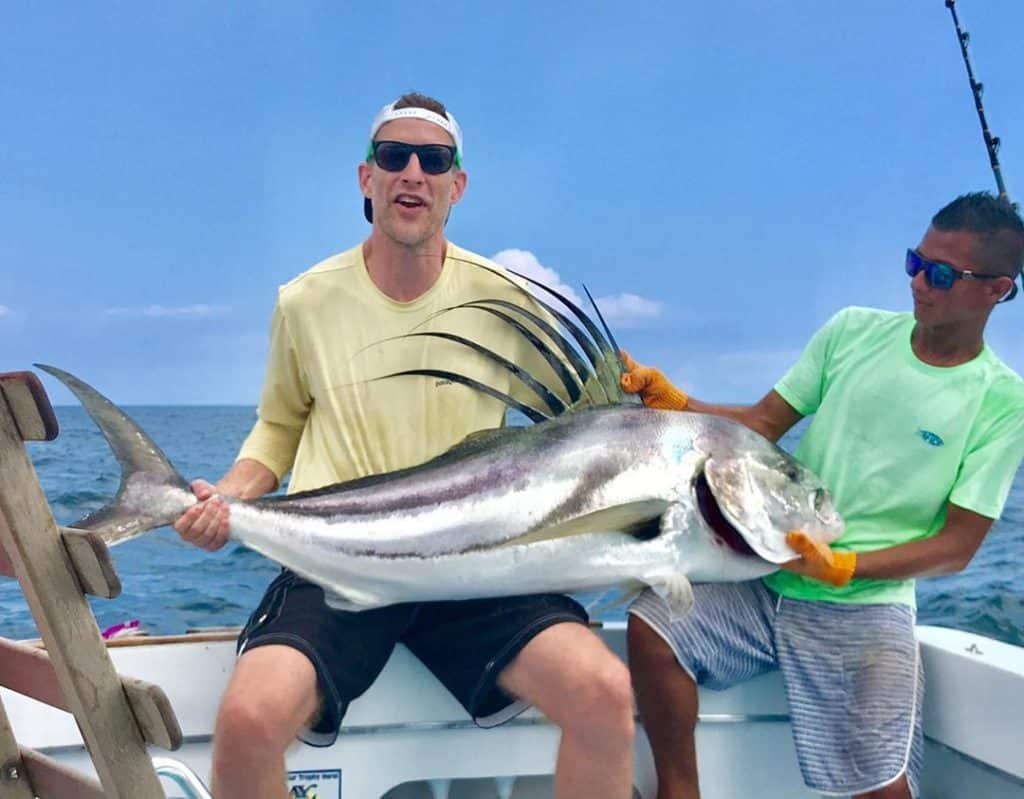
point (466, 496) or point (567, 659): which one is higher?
point (466, 496)

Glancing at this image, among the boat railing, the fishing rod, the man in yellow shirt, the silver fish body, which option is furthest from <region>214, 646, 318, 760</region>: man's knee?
the fishing rod

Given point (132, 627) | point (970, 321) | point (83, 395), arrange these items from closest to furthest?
point (83, 395) < point (970, 321) < point (132, 627)

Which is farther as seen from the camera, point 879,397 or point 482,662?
point 879,397

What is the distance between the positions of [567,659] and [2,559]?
1.12m

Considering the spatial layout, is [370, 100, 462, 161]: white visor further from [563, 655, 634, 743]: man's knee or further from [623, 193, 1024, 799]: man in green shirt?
[563, 655, 634, 743]: man's knee

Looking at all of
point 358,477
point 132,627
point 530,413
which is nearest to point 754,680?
point 530,413

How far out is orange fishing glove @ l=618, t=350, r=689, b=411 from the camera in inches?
99.2

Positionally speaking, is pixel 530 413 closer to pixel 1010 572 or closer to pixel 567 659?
pixel 567 659

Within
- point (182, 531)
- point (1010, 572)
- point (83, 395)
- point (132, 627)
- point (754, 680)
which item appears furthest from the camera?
point (1010, 572)

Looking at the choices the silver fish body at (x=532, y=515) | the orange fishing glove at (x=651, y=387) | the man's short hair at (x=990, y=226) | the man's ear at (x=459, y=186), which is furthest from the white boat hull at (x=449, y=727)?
the man's ear at (x=459, y=186)

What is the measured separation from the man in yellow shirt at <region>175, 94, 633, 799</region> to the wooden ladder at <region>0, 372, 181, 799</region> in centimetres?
52

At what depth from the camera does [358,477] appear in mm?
2463

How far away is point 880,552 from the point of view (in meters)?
2.30

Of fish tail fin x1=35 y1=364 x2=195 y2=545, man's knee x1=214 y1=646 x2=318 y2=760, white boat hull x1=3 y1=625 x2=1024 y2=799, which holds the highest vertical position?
fish tail fin x1=35 y1=364 x2=195 y2=545
